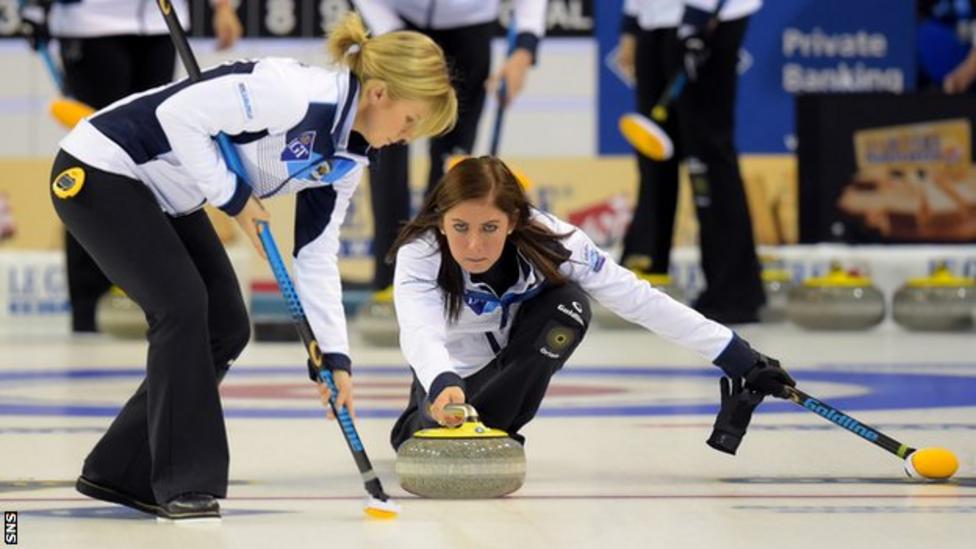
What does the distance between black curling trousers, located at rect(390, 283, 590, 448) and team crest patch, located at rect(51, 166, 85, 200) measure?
0.79 metres

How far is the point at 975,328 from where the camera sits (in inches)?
319

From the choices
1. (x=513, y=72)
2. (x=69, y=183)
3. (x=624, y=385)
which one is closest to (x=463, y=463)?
(x=69, y=183)

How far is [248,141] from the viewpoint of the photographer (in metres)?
3.36

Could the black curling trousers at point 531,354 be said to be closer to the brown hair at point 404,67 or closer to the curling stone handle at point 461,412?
the curling stone handle at point 461,412

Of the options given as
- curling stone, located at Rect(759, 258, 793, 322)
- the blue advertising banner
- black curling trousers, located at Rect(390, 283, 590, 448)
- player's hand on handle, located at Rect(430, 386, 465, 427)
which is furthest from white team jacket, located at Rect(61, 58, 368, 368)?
the blue advertising banner

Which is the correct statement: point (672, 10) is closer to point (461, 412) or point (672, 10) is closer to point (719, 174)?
point (719, 174)

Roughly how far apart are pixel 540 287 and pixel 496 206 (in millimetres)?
315

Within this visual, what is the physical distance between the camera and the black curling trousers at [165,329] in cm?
320

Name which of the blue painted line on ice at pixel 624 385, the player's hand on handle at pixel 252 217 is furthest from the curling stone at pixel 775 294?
the player's hand on handle at pixel 252 217

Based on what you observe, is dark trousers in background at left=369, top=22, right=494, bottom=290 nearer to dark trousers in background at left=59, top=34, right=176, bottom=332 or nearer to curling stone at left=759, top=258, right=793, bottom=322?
dark trousers in background at left=59, top=34, right=176, bottom=332

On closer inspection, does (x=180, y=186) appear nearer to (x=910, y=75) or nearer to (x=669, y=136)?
(x=669, y=136)

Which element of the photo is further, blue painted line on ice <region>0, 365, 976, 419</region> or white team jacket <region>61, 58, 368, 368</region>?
blue painted line on ice <region>0, 365, 976, 419</region>

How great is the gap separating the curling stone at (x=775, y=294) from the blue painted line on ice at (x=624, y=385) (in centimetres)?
211

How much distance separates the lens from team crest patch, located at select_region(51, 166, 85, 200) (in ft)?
10.9
